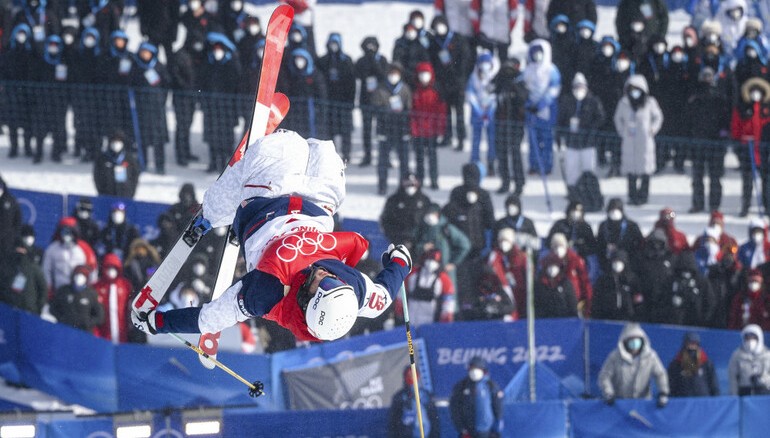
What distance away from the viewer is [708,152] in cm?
1642

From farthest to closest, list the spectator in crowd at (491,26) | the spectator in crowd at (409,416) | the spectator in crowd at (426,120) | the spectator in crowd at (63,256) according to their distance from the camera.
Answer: the spectator in crowd at (491,26), the spectator in crowd at (426,120), the spectator in crowd at (63,256), the spectator in crowd at (409,416)

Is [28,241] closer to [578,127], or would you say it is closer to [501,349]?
[501,349]

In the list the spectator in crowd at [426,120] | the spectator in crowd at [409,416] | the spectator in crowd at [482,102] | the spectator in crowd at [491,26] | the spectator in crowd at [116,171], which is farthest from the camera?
the spectator in crowd at [491,26]

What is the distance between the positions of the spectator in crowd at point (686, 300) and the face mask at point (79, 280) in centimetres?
487

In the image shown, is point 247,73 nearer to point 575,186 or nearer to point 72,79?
point 72,79

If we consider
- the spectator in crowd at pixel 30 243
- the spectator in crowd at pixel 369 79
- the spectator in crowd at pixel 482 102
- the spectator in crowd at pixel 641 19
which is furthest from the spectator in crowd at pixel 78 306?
the spectator in crowd at pixel 641 19

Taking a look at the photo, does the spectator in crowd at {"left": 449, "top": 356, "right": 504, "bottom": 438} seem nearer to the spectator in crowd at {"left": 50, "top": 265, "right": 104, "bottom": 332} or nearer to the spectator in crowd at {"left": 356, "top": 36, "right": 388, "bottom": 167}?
the spectator in crowd at {"left": 50, "top": 265, "right": 104, "bottom": 332}

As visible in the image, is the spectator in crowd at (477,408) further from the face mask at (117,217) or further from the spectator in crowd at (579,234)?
the face mask at (117,217)

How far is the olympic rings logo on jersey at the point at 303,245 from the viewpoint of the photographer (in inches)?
325

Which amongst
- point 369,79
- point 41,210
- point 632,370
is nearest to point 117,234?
point 41,210

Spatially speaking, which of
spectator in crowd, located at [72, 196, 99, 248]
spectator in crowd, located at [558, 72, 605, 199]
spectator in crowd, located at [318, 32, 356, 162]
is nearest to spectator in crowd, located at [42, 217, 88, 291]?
spectator in crowd, located at [72, 196, 99, 248]

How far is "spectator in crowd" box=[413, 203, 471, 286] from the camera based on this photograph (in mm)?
14820

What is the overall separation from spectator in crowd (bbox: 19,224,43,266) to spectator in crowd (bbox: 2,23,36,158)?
7.95 feet

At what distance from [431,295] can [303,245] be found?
621 centimetres
